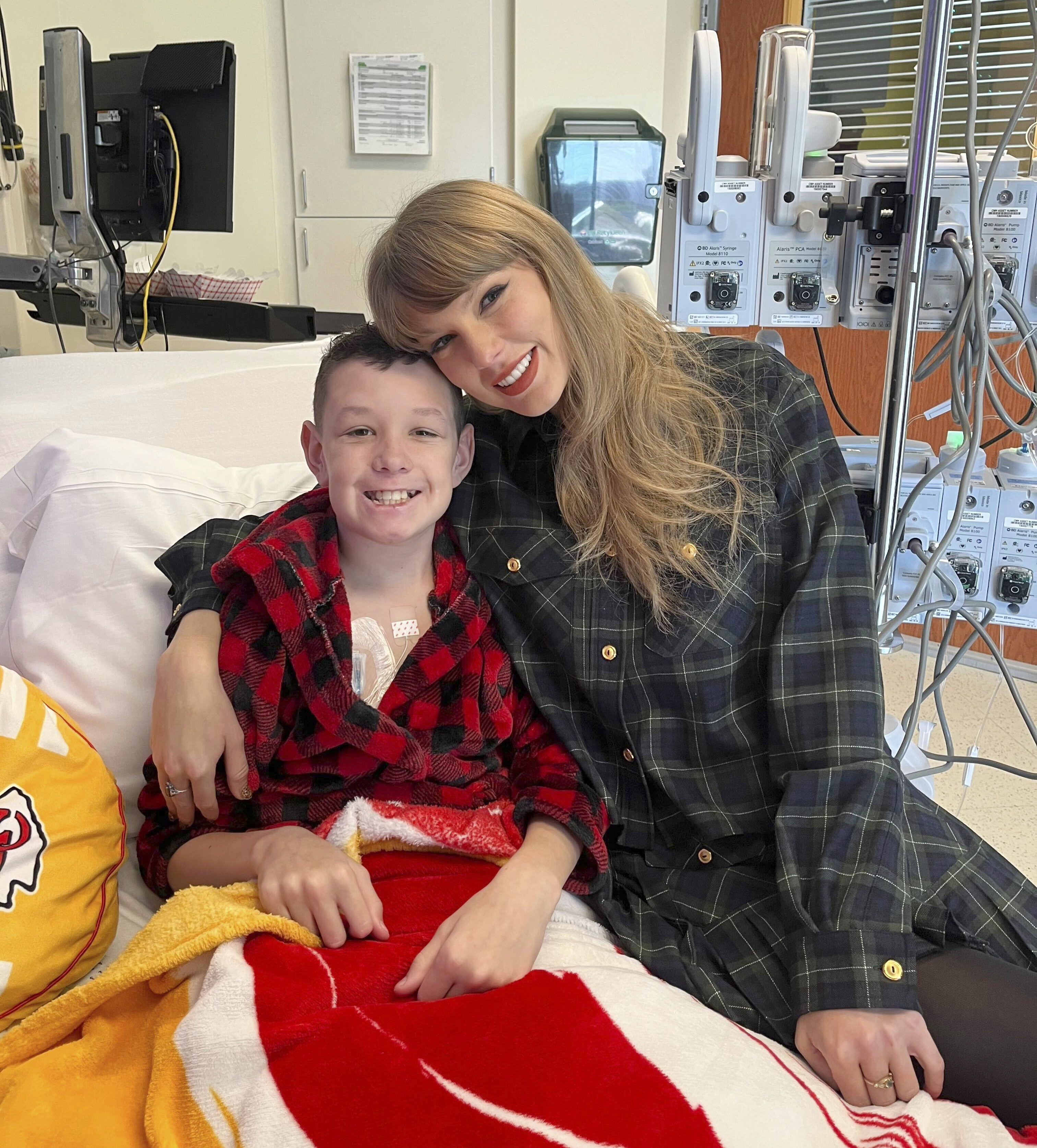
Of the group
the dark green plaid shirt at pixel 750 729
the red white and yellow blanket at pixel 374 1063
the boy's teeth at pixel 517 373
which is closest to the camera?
the red white and yellow blanket at pixel 374 1063

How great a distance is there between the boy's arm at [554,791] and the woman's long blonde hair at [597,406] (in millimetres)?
190

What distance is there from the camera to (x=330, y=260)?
13.9ft

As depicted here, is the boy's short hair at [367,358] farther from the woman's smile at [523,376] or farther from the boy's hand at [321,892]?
the boy's hand at [321,892]

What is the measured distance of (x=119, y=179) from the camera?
227 centimetres

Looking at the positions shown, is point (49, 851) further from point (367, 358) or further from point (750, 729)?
point (750, 729)

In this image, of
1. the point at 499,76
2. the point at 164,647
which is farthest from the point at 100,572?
the point at 499,76

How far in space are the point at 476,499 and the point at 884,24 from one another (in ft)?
10.1

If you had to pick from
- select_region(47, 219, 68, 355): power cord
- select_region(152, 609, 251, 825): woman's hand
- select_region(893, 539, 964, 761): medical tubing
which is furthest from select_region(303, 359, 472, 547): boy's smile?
select_region(47, 219, 68, 355): power cord

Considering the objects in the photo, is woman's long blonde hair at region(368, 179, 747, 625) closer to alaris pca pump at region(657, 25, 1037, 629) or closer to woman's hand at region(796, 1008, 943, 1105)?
woman's hand at region(796, 1008, 943, 1105)

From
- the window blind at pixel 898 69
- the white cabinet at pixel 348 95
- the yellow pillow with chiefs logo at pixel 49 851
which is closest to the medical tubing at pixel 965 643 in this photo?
the yellow pillow with chiefs logo at pixel 49 851

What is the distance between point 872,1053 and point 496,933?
35 cm

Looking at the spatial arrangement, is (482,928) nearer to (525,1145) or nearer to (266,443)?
Result: (525,1145)

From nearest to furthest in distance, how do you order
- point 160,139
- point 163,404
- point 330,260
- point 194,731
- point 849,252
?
point 194,731 < point 849,252 < point 163,404 < point 160,139 < point 330,260

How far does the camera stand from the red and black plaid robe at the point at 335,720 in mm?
1038
